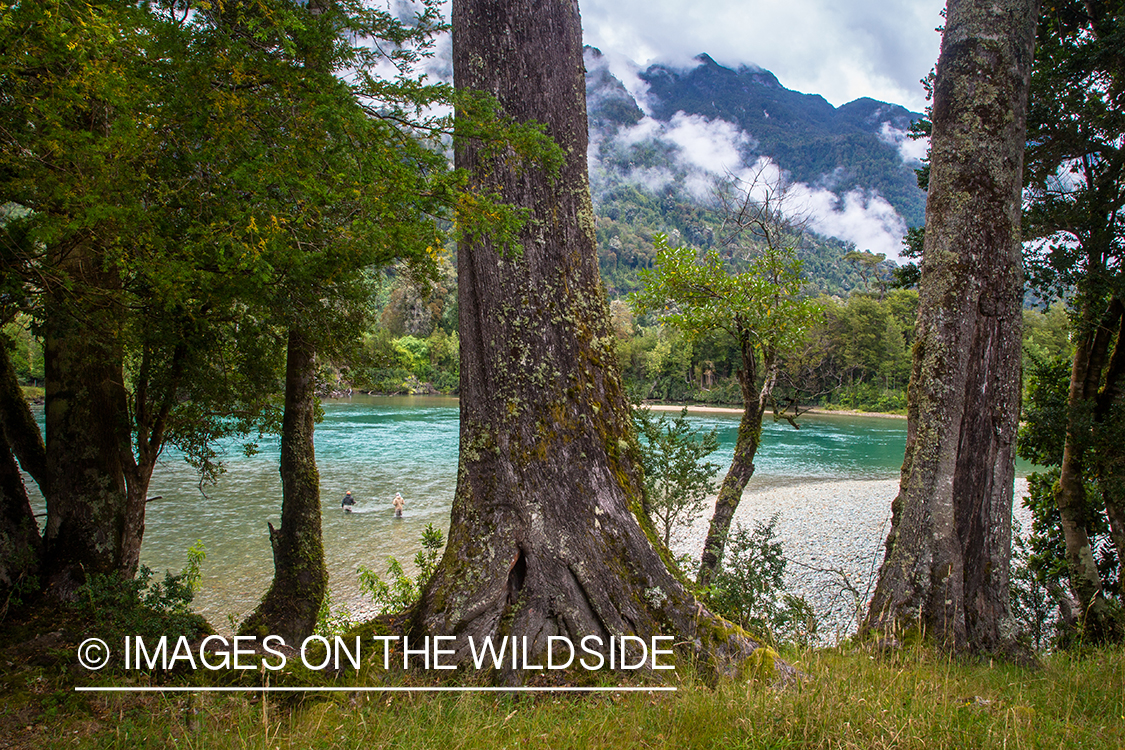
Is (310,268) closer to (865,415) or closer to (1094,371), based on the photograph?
(1094,371)

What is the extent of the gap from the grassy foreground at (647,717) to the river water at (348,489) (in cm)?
353

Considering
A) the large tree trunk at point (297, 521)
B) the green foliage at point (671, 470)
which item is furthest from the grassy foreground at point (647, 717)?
the green foliage at point (671, 470)

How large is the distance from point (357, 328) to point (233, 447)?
78.8 feet

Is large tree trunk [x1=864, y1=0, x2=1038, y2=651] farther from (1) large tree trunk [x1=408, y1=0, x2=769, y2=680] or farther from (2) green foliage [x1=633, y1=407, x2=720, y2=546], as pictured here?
(2) green foliage [x1=633, y1=407, x2=720, y2=546]

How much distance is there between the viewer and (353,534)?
588 inches

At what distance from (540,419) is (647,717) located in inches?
61.1

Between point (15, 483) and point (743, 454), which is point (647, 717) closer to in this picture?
point (15, 483)

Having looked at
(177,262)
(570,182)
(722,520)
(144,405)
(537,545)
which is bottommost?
(722,520)

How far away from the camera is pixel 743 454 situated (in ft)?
28.1

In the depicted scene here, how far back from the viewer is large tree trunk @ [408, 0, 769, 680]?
3.11 meters

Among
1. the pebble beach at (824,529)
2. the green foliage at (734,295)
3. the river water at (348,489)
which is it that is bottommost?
the pebble beach at (824,529)

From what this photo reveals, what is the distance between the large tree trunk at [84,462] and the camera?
5.07 meters

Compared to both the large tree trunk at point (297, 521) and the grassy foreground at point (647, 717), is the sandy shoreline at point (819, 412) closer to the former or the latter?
the large tree trunk at point (297, 521)

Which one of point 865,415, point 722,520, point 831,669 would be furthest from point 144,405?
point 865,415
